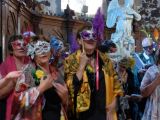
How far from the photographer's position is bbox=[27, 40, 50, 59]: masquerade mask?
12.8 feet

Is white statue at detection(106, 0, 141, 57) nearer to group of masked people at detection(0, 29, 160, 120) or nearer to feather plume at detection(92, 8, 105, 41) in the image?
feather plume at detection(92, 8, 105, 41)

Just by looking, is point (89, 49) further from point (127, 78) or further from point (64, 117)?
point (127, 78)

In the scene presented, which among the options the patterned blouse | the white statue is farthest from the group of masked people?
the white statue

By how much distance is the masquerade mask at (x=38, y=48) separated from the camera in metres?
3.91

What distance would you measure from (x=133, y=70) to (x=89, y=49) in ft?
7.88

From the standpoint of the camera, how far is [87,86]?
4078mm

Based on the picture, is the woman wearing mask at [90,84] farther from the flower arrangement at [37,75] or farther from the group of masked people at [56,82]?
the flower arrangement at [37,75]

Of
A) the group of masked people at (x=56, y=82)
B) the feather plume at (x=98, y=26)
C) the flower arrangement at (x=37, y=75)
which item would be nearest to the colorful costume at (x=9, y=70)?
the group of masked people at (x=56, y=82)

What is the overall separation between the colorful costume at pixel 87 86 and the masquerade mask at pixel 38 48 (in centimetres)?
32

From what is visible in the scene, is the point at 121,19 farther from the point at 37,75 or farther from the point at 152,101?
the point at 37,75

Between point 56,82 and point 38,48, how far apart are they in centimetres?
33

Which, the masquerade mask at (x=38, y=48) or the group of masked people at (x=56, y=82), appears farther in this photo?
the masquerade mask at (x=38, y=48)

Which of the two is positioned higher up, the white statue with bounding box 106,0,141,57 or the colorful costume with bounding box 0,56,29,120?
the white statue with bounding box 106,0,141,57

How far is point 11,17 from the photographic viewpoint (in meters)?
10.7
